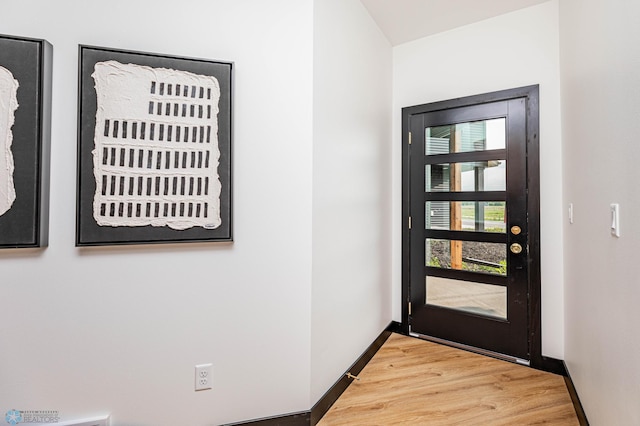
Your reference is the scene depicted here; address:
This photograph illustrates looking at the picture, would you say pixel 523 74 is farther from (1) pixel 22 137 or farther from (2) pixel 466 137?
(1) pixel 22 137

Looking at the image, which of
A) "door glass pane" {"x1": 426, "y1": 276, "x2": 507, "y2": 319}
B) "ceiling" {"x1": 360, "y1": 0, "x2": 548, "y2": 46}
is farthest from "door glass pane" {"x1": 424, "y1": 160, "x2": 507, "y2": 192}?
"ceiling" {"x1": 360, "y1": 0, "x2": 548, "y2": 46}

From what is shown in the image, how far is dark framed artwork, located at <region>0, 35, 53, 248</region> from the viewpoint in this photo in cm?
134

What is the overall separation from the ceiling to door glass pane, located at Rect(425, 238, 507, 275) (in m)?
1.77

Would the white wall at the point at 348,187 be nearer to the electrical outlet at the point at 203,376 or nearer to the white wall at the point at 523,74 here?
the white wall at the point at 523,74

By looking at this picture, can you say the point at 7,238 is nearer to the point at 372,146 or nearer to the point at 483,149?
the point at 372,146

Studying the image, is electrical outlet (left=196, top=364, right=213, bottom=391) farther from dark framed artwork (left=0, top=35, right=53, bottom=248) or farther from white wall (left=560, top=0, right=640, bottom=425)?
white wall (left=560, top=0, right=640, bottom=425)

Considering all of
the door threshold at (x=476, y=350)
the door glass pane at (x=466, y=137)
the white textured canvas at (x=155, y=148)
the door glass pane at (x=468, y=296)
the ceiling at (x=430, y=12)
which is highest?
the ceiling at (x=430, y=12)

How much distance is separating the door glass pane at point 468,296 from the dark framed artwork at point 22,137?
105 inches

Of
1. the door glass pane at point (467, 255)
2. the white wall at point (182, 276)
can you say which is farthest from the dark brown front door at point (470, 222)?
the white wall at point (182, 276)

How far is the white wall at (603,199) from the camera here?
109cm

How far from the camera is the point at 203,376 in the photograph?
158cm

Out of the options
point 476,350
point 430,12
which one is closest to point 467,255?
point 476,350

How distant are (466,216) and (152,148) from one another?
231 cm

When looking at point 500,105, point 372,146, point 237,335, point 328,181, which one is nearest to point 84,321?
point 237,335
